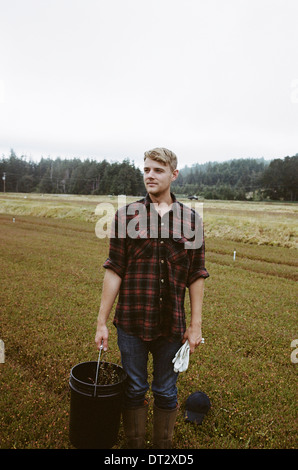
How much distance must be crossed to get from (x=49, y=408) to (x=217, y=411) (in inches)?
95.3

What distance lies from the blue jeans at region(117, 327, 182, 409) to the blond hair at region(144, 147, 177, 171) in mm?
1649

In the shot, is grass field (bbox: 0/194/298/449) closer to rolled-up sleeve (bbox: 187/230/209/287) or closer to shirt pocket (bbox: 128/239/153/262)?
rolled-up sleeve (bbox: 187/230/209/287)

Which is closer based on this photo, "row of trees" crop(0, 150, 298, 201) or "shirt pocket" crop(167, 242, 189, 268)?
"shirt pocket" crop(167, 242, 189, 268)

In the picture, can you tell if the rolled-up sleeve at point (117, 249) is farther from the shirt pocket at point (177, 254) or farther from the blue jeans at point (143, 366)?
the blue jeans at point (143, 366)

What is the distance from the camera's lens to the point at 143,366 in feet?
10.8

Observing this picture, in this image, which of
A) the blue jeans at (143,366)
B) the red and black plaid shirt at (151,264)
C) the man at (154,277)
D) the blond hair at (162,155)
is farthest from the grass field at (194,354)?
the blond hair at (162,155)

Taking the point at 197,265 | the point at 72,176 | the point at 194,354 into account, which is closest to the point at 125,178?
the point at 72,176

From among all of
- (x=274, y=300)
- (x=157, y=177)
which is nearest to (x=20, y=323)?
(x=157, y=177)

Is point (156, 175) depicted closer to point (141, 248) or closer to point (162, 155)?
point (162, 155)

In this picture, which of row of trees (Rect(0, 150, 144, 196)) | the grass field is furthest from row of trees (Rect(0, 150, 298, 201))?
the grass field

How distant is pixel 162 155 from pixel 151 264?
3.27 feet

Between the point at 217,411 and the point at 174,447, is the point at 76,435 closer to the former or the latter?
the point at 174,447

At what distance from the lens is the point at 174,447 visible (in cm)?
414

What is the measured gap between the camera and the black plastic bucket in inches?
124
